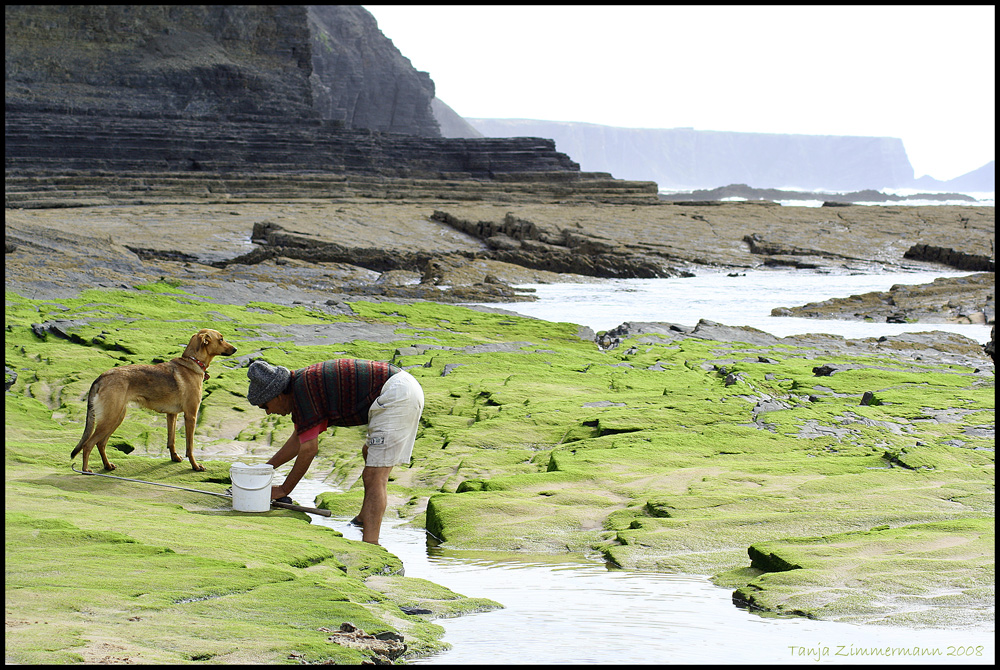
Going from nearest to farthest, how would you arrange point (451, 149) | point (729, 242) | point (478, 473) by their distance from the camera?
1. point (478, 473)
2. point (729, 242)
3. point (451, 149)

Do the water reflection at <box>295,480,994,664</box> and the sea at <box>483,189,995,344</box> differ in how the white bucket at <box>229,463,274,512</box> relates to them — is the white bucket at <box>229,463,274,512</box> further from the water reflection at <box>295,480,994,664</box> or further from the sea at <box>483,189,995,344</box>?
the sea at <box>483,189,995,344</box>

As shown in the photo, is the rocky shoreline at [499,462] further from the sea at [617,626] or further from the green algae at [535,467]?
the sea at [617,626]

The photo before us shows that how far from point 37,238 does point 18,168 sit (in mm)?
29030

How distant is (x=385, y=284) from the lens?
2247 centimetres

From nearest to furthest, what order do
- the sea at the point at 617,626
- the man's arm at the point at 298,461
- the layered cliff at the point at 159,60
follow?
the sea at the point at 617,626, the man's arm at the point at 298,461, the layered cliff at the point at 159,60

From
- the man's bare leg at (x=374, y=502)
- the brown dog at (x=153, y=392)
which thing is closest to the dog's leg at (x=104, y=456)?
the brown dog at (x=153, y=392)

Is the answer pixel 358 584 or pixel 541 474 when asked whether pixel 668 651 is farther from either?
pixel 541 474

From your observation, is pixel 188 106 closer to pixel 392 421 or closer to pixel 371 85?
pixel 371 85

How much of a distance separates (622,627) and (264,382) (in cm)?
264

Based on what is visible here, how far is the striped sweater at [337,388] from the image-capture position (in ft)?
18.7

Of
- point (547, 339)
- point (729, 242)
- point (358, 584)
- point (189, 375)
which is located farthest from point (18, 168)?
point (358, 584)

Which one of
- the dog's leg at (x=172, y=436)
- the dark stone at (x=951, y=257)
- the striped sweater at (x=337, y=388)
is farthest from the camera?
the dark stone at (x=951, y=257)

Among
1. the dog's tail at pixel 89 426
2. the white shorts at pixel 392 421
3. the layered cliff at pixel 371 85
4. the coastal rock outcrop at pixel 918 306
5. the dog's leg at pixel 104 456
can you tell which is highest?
the layered cliff at pixel 371 85

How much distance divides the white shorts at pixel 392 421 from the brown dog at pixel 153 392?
5.49ft
